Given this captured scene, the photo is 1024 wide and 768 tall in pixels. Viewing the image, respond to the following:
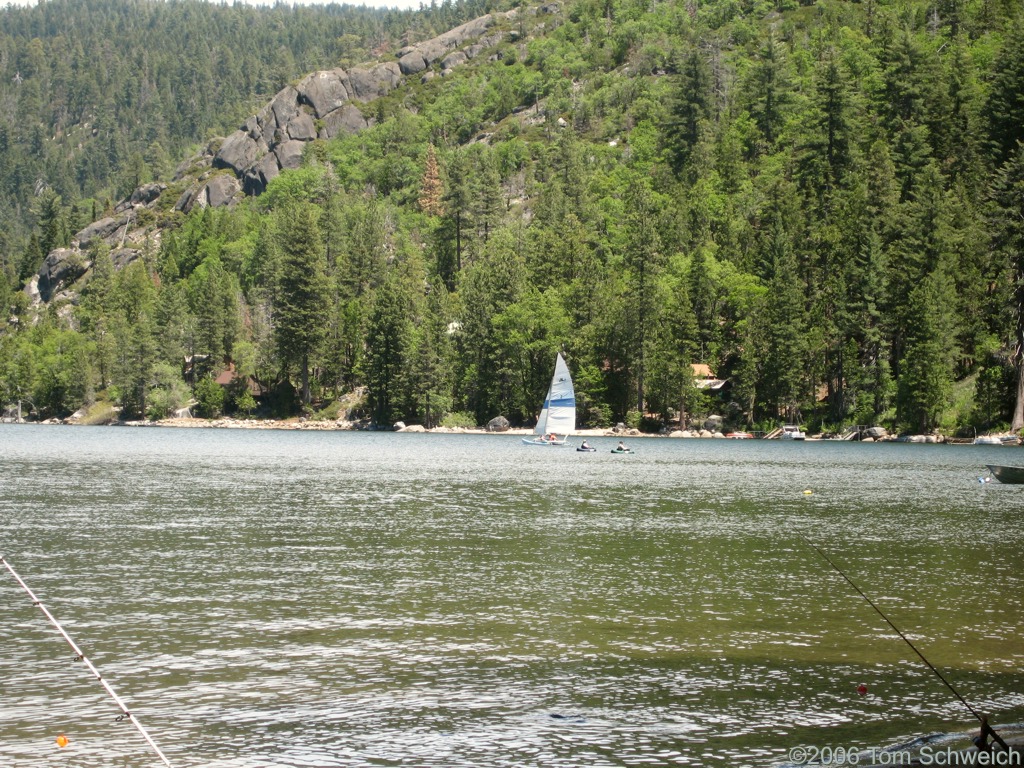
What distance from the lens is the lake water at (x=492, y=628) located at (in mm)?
14609

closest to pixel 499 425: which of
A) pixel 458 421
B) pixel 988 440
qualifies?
pixel 458 421

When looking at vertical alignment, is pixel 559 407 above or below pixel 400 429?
above

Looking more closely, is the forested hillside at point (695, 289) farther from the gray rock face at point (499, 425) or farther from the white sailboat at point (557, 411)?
the white sailboat at point (557, 411)

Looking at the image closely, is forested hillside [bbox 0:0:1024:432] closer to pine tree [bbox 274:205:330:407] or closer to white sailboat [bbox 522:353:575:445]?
pine tree [bbox 274:205:330:407]

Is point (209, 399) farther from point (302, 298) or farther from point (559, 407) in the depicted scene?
point (559, 407)

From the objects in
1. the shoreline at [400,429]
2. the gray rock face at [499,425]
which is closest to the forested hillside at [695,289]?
the shoreline at [400,429]

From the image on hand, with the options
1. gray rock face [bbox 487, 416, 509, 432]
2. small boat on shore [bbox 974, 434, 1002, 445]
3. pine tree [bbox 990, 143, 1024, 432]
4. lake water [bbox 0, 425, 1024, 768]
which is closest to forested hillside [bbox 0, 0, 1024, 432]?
pine tree [bbox 990, 143, 1024, 432]

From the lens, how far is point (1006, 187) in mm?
113750

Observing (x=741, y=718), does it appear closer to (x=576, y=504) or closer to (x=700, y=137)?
(x=576, y=504)

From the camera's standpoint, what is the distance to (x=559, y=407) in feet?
340

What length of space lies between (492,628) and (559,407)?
82.7 m

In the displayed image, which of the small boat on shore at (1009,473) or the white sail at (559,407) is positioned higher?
the white sail at (559,407)

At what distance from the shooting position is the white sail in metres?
101

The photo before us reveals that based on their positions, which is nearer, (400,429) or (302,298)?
(400,429)
